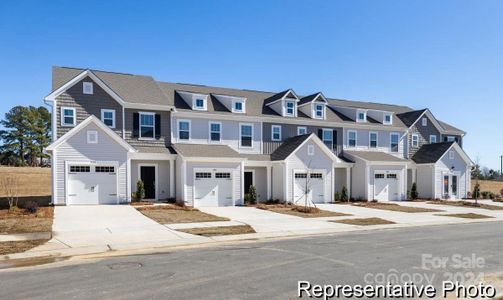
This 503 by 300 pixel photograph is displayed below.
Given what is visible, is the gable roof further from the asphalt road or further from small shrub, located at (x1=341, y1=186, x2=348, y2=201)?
small shrub, located at (x1=341, y1=186, x2=348, y2=201)

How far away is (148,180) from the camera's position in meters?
26.3

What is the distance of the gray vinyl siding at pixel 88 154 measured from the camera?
2244cm

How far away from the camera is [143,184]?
1009 inches

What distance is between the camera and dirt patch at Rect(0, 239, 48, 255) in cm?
1119

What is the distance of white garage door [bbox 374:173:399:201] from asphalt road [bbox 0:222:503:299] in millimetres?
19397

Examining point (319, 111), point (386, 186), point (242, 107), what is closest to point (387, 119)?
point (386, 186)

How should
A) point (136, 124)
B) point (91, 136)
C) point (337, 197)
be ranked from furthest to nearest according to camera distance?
1. point (337, 197)
2. point (136, 124)
3. point (91, 136)

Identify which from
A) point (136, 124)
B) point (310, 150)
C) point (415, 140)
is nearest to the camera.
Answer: point (136, 124)

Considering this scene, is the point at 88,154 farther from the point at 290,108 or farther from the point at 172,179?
the point at 290,108

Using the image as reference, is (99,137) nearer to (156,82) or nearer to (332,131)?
(156,82)

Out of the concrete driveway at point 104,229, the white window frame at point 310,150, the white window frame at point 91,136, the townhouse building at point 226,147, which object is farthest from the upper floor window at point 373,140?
the white window frame at point 91,136

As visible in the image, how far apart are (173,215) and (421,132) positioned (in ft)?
93.1

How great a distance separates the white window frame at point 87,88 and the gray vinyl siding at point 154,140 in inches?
94.6

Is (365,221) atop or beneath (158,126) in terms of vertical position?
beneath
